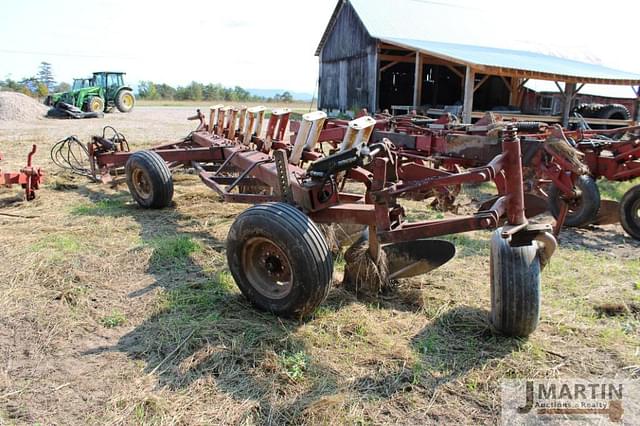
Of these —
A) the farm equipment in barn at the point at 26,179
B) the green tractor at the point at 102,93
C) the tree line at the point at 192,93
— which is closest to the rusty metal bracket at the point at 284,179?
the farm equipment in barn at the point at 26,179

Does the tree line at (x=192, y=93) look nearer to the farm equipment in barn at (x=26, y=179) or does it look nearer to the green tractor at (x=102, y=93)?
the green tractor at (x=102, y=93)

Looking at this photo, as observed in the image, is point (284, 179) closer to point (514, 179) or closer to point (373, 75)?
point (514, 179)

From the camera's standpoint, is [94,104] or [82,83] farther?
[82,83]

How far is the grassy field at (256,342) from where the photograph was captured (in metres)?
2.45

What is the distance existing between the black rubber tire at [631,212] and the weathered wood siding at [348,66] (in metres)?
13.9

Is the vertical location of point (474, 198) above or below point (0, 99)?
below

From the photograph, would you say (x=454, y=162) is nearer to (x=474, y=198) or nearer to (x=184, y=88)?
(x=474, y=198)

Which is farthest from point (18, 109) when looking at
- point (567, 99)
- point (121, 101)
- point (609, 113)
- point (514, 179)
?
point (609, 113)

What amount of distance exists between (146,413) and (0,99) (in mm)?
25009

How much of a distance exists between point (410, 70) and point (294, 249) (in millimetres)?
21848

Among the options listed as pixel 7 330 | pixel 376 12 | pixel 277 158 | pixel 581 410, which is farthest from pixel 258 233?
pixel 376 12

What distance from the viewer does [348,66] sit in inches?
836

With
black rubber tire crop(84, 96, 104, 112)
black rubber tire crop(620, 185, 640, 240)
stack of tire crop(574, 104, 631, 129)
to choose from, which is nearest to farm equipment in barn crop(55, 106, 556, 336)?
black rubber tire crop(620, 185, 640, 240)

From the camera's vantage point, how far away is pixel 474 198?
24.4ft
